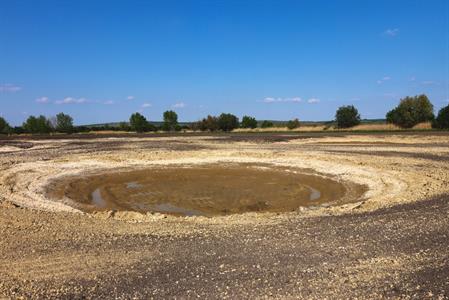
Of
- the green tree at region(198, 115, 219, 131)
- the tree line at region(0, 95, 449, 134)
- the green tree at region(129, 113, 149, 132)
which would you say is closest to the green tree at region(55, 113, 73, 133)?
the tree line at region(0, 95, 449, 134)

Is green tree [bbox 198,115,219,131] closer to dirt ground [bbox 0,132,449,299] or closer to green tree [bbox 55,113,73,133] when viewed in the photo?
green tree [bbox 55,113,73,133]

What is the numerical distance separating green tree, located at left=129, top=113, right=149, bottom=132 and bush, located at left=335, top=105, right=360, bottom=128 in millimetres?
45273

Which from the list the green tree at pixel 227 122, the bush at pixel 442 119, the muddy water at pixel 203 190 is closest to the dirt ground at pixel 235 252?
the muddy water at pixel 203 190

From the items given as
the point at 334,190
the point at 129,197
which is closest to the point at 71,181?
the point at 129,197

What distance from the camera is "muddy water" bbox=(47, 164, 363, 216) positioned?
16.9 meters

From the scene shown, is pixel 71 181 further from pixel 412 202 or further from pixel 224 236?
pixel 412 202

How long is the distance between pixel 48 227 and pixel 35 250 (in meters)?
2.13

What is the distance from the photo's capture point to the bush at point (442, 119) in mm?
60750

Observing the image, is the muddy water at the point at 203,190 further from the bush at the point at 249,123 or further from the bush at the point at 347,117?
the bush at the point at 249,123

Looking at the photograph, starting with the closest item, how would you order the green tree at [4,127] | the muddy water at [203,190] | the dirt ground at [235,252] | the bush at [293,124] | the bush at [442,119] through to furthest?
the dirt ground at [235,252]
the muddy water at [203,190]
the bush at [442,119]
the bush at [293,124]
the green tree at [4,127]

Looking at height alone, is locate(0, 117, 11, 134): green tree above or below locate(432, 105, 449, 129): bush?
above

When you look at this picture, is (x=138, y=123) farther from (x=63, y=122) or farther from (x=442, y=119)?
(x=442, y=119)

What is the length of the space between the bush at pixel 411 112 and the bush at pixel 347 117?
7298mm

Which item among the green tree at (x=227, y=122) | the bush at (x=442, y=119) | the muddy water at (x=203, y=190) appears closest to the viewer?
the muddy water at (x=203, y=190)
